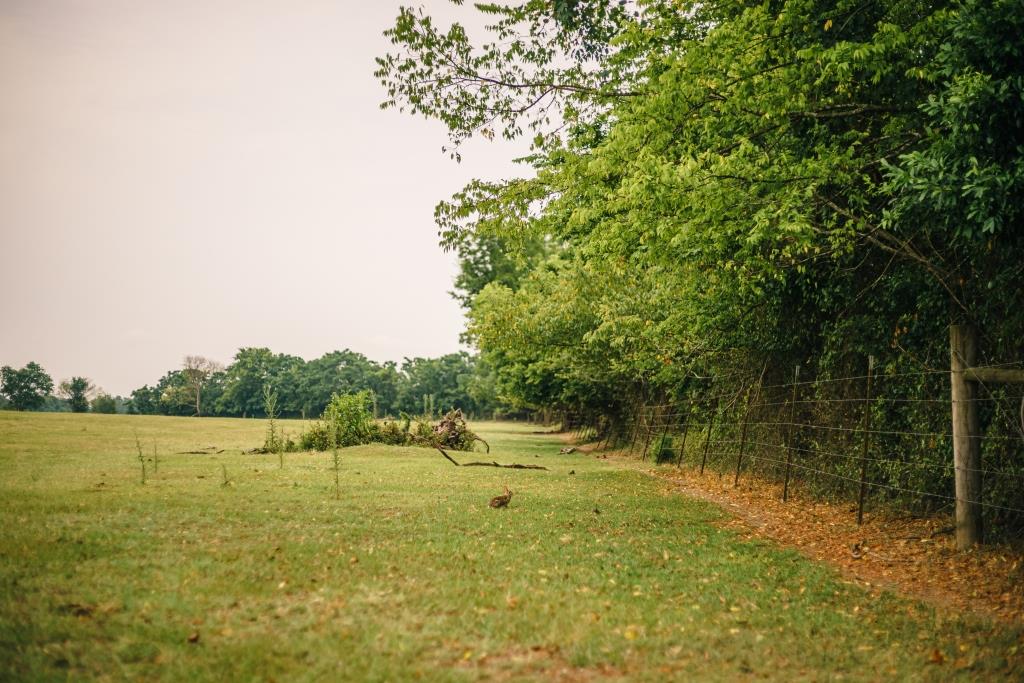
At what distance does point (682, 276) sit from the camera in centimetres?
1444

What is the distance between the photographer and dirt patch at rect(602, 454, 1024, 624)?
629cm

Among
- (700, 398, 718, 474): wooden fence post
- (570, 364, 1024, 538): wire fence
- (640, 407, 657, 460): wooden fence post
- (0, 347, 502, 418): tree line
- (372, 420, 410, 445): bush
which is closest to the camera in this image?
(570, 364, 1024, 538): wire fence

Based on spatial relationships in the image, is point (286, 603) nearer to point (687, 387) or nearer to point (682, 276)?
point (682, 276)

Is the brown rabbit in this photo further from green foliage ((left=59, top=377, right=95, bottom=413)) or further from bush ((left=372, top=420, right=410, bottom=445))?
green foliage ((left=59, top=377, right=95, bottom=413))

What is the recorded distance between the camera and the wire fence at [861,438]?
7746mm

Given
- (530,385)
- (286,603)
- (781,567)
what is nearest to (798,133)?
(781,567)

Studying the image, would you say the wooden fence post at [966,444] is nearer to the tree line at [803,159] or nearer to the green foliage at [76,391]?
the tree line at [803,159]

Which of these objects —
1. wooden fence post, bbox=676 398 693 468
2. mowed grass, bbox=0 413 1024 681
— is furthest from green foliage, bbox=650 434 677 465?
mowed grass, bbox=0 413 1024 681

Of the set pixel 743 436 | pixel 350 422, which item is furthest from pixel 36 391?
pixel 743 436

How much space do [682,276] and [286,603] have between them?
37.4ft

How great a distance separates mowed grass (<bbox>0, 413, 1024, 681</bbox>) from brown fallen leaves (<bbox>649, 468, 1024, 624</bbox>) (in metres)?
0.55

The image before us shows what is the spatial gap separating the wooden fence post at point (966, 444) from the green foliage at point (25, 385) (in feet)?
290

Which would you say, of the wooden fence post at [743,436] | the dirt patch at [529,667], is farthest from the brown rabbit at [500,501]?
the wooden fence post at [743,436]

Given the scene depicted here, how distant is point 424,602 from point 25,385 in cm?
8946
